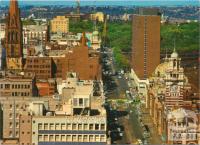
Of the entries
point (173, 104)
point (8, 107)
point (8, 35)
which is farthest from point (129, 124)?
point (8, 35)

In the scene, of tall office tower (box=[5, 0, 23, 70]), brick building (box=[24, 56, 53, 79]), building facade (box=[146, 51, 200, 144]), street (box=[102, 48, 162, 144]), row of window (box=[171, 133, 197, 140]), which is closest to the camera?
row of window (box=[171, 133, 197, 140])

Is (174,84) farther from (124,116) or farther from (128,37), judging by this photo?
(128,37)

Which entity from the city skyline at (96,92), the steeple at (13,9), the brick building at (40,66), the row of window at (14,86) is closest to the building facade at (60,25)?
Answer: the city skyline at (96,92)

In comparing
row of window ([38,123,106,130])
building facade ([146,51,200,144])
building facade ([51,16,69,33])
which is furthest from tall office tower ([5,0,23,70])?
building facade ([51,16,69,33])

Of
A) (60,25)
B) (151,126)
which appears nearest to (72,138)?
(151,126)

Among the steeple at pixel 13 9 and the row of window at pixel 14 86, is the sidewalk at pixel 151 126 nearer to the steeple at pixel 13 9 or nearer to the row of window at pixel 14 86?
the row of window at pixel 14 86

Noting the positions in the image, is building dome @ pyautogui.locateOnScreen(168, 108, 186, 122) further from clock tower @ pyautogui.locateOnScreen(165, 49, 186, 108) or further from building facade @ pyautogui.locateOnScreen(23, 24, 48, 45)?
building facade @ pyautogui.locateOnScreen(23, 24, 48, 45)

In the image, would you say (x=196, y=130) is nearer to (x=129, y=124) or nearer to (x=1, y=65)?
(x=129, y=124)
